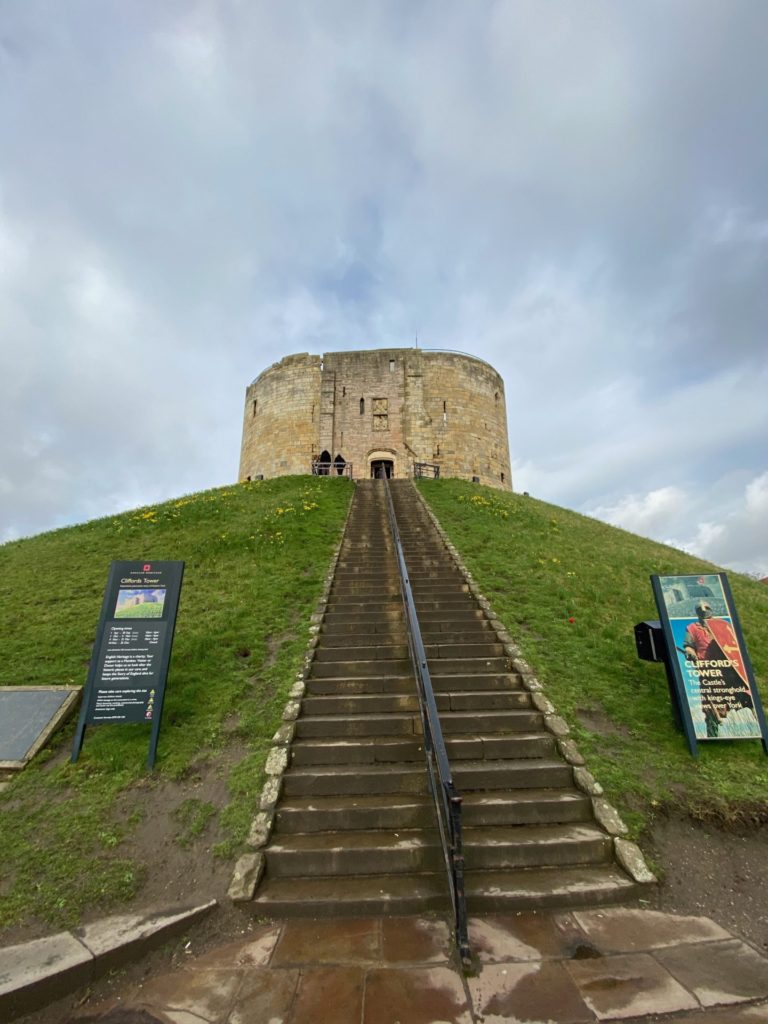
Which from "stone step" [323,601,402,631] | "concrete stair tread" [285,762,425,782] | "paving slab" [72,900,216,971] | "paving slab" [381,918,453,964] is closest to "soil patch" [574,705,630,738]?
"concrete stair tread" [285,762,425,782]

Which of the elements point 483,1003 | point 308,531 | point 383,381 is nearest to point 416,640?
point 483,1003

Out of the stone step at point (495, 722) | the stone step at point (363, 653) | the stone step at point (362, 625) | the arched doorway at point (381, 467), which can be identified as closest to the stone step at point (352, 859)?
the stone step at point (495, 722)

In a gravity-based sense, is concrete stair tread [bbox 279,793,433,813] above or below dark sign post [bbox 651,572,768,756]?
below

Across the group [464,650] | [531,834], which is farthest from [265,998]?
[464,650]

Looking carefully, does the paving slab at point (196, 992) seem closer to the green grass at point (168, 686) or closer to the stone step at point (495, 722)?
the green grass at point (168, 686)

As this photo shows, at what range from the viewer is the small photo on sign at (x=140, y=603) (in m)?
5.96

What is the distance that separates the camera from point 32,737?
552cm

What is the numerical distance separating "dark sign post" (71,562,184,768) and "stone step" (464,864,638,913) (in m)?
3.43

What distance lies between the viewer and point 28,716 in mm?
5805

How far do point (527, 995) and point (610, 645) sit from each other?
5.40 metres

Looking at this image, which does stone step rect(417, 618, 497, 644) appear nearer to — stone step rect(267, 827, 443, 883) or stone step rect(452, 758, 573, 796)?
stone step rect(452, 758, 573, 796)

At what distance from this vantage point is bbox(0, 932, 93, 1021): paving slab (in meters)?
2.84

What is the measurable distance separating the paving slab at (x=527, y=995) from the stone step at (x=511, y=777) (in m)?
1.64

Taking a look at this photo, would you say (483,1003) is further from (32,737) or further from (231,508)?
(231,508)
